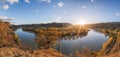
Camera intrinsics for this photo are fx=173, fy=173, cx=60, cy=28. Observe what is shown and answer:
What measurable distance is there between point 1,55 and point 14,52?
2.43 meters

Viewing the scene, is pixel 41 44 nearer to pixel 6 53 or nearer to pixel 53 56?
pixel 53 56

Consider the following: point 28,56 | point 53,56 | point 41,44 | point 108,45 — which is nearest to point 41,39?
point 41,44

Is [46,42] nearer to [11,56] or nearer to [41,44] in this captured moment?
[41,44]

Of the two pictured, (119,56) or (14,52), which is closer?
(14,52)

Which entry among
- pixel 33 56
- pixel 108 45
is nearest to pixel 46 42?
pixel 108 45

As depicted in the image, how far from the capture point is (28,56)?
3186cm

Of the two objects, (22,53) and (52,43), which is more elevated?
(22,53)

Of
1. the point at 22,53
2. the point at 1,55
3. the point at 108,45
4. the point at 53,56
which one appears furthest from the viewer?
the point at 108,45

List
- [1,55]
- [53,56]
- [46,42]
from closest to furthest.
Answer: [1,55], [53,56], [46,42]

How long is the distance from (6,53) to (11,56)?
123 cm

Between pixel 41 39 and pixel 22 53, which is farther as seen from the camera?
pixel 41 39

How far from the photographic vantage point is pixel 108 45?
75.8m

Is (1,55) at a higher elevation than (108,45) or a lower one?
higher

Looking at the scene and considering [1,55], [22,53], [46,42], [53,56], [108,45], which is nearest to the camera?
[1,55]
